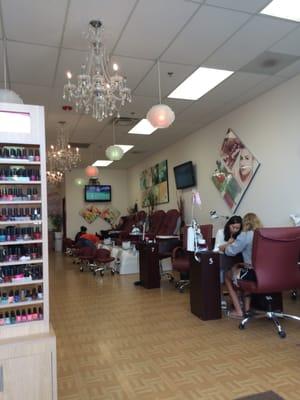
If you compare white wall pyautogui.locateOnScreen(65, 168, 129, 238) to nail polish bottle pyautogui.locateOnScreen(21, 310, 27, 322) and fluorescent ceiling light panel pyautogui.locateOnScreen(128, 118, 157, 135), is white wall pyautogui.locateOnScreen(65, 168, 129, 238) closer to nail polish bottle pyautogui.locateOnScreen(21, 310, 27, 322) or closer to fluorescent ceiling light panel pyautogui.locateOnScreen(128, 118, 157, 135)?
fluorescent ceiling light panel pyautogui.locateOnScreen(128, 118, 157, 135)

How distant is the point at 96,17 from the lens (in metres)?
3.26

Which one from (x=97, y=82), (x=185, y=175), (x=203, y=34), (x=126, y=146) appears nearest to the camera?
(x=97, y=82)

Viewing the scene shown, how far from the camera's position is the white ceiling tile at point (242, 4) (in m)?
3.09

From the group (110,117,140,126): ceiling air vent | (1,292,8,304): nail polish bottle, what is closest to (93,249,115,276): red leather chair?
(110,117,140,126): ceiling air vent

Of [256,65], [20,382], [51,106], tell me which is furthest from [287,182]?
[20,382]

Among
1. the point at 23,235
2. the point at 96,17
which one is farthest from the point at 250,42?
the point at 23,235

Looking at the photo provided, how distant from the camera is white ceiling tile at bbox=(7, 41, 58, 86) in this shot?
12.5 ft

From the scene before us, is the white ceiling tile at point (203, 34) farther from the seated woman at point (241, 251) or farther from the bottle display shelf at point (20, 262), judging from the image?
the bottle display shelf at point (20, 262)

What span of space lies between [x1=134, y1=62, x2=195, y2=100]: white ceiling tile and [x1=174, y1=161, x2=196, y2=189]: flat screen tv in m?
2.68

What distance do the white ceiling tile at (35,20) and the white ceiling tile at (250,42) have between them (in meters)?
1.91

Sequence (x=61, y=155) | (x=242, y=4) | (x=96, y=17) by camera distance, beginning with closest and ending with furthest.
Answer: (x=242, y=4), (x=96, y=17), (x=61, y=155)

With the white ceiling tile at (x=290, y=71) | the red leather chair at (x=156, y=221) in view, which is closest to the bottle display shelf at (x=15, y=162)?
the white ceiling tile at (x=290, y=71)

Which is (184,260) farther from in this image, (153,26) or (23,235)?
(23,235)

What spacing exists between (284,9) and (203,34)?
0.84m
